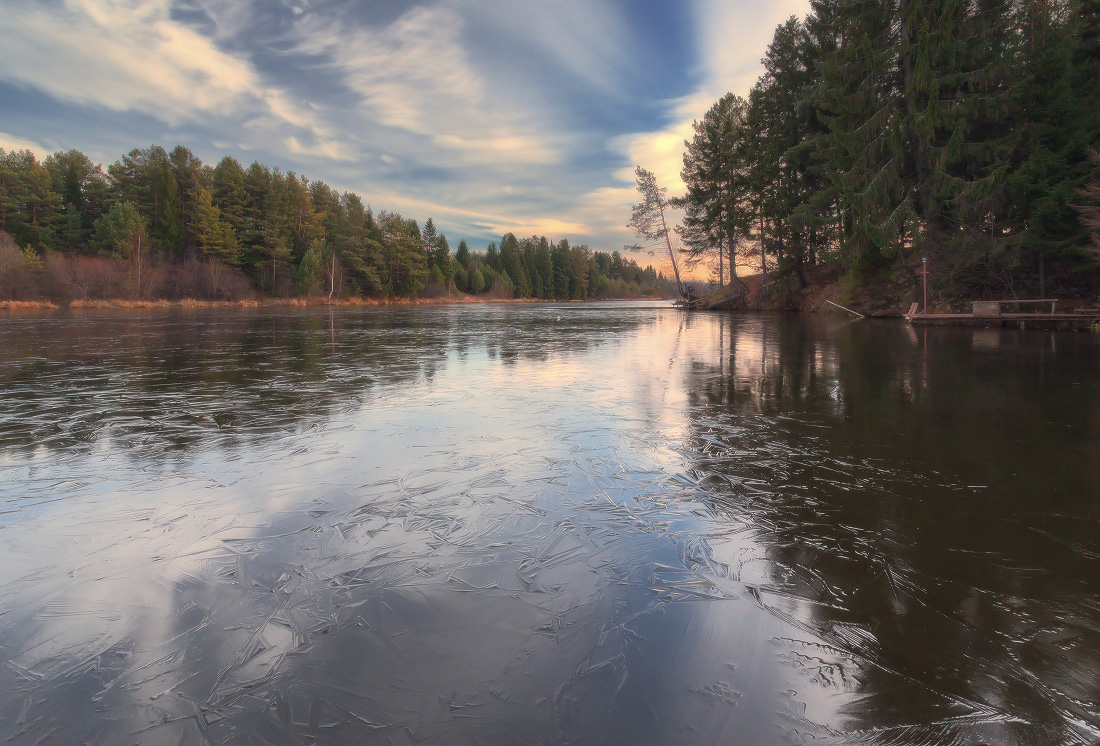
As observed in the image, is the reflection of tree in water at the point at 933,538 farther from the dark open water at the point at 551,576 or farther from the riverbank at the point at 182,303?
the riverbank at the point at 182,303

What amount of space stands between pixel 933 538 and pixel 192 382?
357 inches

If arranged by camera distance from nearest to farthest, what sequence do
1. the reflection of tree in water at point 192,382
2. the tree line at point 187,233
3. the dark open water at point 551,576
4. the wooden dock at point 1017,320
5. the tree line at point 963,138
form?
the dark open water at point 551,576, the reflection of tree in water at point 192,382, the wooden dock at point 1017,320, the tree line at point 963,138, the tree line at point 187,233

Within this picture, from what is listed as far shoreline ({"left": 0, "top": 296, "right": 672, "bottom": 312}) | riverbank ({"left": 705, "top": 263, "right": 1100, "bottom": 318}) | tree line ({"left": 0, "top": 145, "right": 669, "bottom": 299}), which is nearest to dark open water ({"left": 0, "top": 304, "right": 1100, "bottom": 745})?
riverbank ({"left": 705, "top": 263, "right": 1100, "bottom": 318})

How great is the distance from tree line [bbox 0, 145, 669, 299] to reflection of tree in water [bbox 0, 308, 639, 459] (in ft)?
120

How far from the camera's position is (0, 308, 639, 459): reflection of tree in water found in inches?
195

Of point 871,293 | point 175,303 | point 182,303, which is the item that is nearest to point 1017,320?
point 871,293

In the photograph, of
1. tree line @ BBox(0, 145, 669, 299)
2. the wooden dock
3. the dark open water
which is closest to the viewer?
the dark open water

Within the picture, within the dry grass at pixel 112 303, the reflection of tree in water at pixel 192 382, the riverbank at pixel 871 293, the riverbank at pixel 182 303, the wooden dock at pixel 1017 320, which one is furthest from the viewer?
the dry grass at pixel 112 303

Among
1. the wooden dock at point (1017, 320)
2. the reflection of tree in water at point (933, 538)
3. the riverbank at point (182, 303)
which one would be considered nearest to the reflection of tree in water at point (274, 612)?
the reflection of tree in water at point (933, 538)

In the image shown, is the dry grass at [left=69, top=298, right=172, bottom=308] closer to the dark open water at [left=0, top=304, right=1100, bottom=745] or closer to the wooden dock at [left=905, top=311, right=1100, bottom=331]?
the dark open water at [left=0, top=304, right=1100, bottom=745]

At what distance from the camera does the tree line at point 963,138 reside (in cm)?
1627

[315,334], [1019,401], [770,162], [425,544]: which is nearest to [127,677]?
[425,544]

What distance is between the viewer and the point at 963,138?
20031 mm

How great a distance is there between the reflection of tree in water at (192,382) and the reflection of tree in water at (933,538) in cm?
440
